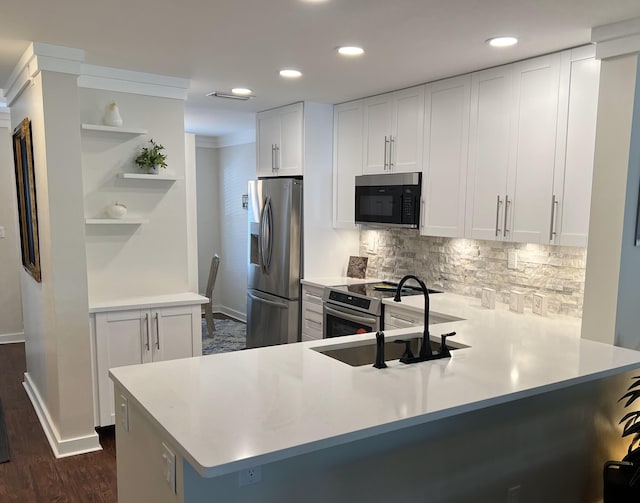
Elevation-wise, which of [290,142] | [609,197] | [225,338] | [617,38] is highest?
[617,38]

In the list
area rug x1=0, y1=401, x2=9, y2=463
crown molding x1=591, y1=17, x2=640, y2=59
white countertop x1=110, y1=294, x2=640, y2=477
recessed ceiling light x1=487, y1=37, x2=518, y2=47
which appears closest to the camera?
white countertop x1=110, y1=294, x2=640, y2=477

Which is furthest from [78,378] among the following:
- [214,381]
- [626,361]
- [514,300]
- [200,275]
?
[200,275]

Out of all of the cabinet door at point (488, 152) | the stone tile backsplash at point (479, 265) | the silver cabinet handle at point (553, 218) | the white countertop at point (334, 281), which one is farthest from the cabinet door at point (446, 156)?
the white countertop at point (334, 281)

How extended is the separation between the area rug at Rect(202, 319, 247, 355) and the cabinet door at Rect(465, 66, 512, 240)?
3182 mm

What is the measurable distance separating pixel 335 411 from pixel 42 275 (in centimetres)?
267

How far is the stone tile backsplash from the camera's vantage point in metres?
3.33

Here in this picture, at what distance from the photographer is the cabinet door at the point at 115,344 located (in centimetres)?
352

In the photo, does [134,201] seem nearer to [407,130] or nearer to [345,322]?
[345,322]

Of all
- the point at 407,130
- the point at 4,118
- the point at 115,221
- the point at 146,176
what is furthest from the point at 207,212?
the point at 407,130

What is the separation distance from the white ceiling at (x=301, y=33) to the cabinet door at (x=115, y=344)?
1.70 meters

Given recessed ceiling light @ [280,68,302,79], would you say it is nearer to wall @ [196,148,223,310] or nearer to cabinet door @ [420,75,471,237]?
cabinet door @ [420,75,471,237]

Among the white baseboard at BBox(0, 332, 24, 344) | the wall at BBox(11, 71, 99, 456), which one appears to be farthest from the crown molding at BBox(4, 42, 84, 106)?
the white baseboard at BBox(0, 332, 24, 344)

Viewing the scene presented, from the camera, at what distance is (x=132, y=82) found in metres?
3.75

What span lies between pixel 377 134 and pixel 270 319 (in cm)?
196
